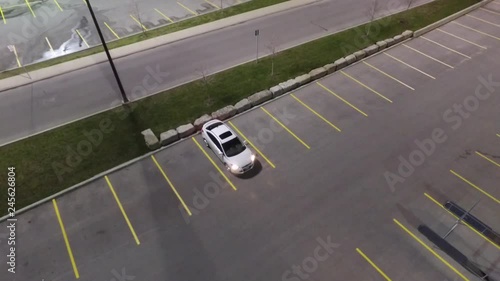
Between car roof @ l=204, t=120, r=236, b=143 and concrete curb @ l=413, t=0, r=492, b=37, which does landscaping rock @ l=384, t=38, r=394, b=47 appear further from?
car roof @ l=204, t=120, r=236, b=143

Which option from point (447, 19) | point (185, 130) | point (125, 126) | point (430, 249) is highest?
point (447, 19)

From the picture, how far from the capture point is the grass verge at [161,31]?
24.5 meters

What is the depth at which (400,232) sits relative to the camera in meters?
14.3

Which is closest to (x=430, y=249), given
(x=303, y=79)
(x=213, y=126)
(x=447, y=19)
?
(x=213, y=126)

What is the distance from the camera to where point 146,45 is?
26641 mm

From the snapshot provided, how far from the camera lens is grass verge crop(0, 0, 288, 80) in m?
24.5

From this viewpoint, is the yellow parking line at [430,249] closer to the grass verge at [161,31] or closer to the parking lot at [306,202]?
the parking lot at [306,202]

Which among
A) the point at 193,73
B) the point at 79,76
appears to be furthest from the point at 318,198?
the point at 79,76

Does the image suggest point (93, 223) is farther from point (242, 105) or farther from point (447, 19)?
point (447, 19)

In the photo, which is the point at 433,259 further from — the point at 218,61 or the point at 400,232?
the point at 218,61

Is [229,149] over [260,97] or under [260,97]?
over

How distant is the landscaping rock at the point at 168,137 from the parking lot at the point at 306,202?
2.50 feet

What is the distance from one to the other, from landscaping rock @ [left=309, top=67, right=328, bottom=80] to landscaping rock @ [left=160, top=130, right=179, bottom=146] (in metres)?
10.8

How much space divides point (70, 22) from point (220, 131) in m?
22.9
